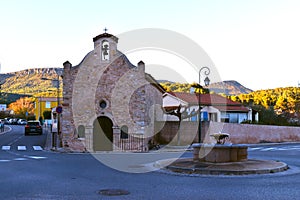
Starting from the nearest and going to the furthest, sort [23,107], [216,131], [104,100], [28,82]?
1. [104,100]
2. [216,131]
3. [23,107]
4. [28,82]

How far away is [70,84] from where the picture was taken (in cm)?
2731

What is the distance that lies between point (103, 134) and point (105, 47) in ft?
20.5

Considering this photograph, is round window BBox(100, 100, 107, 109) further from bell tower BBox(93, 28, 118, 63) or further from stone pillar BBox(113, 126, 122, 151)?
bell tower BBox(93, 28, 118, 63)

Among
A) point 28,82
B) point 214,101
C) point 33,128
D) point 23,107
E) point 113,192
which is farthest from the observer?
point 28,82

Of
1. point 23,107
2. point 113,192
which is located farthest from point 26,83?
point 113,192

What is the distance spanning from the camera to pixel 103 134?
91.0 feet

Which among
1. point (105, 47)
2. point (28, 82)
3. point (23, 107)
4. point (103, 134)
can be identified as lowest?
point (103, 134)

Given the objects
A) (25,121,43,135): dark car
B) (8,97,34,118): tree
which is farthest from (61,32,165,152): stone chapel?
(8,97,34,118): tree

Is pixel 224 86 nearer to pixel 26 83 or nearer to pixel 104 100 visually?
pixel 104 100

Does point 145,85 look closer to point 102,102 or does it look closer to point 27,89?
point 102,102

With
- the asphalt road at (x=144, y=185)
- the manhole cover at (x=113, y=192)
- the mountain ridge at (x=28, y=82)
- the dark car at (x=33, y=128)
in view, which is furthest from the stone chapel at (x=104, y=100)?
the mountain ridge at (x=28, y=82)

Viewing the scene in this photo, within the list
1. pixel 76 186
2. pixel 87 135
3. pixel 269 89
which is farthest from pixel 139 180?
pixel 269 89

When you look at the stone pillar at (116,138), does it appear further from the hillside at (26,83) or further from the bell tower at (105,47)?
the hillside at (26,83)

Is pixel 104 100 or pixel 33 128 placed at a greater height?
pixel 104 100
